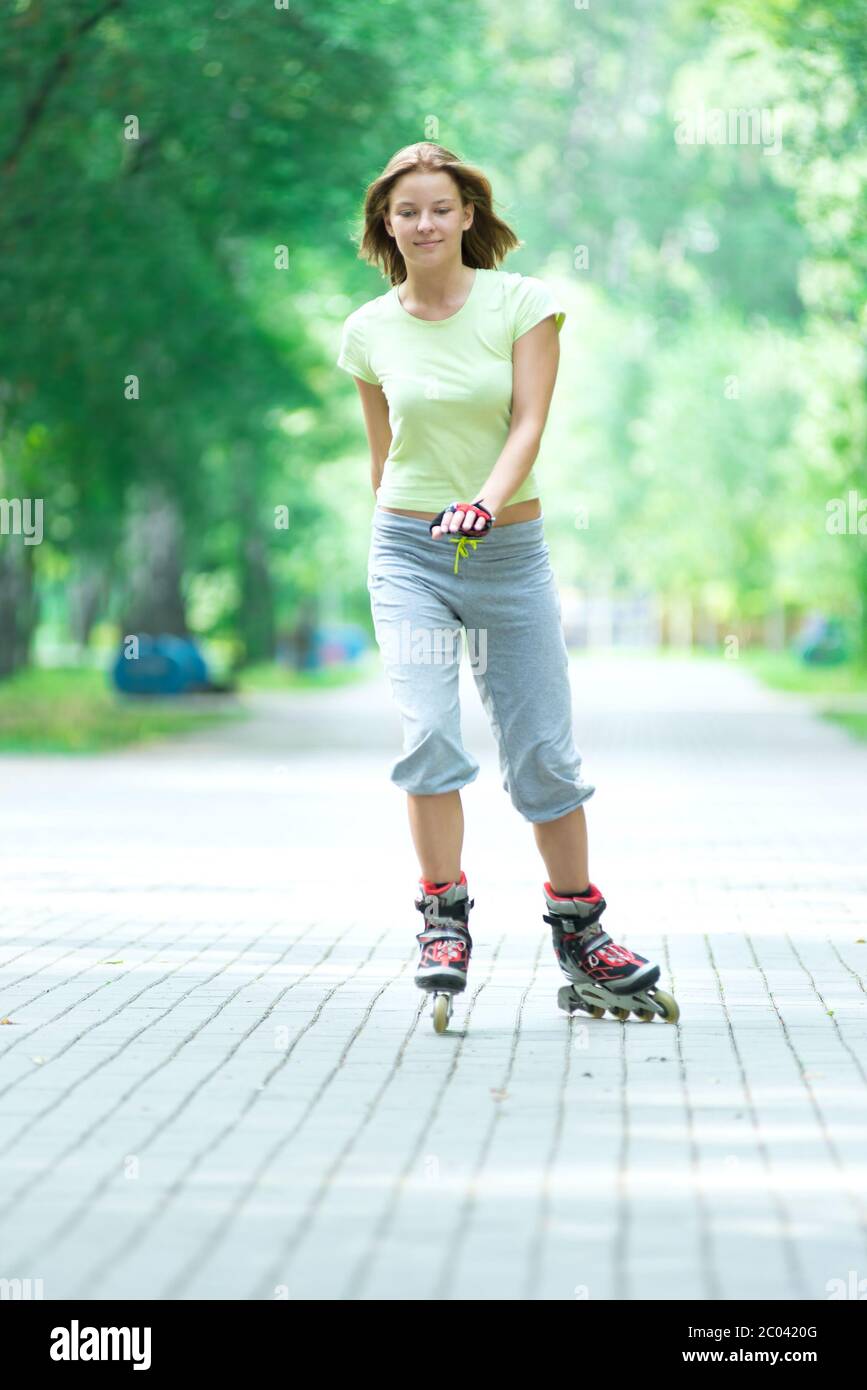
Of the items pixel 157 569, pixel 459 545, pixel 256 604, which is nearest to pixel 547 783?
pixel 459 545

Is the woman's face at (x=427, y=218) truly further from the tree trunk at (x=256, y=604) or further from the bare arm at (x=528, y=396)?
the tree trunk at (x=256, y=604)

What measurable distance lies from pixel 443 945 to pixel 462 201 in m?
1.94

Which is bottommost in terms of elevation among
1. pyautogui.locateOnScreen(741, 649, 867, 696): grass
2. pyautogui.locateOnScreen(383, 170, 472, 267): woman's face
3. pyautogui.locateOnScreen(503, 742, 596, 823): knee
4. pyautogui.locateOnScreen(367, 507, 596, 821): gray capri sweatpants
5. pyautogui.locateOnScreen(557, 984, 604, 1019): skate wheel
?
pyautogui.locateOnScreen(741, 649, 867, 696): grass

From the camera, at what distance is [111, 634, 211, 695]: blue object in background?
27.5 meters

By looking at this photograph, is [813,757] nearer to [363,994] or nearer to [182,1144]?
[363,994]

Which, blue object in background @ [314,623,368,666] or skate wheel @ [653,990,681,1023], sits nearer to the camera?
skate wheel @ [653,990,681,1023]

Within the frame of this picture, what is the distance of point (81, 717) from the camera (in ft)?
70.3

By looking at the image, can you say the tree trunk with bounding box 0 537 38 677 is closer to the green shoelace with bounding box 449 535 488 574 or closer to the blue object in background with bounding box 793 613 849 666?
the blue object in background with bounding box 793 613 849 666

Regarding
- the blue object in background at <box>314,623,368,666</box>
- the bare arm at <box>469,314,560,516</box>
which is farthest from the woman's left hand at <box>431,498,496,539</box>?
the blue object in background at <box>314,623,368,666</box>

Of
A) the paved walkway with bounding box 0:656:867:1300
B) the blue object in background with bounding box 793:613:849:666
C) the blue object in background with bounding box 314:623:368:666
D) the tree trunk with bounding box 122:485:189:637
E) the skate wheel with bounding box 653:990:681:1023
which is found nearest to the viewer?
the paved walkway with bounding box 0:656:867:1300

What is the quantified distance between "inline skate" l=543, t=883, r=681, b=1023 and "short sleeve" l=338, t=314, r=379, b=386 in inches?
57.3

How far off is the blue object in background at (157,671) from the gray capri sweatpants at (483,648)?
21.5 m

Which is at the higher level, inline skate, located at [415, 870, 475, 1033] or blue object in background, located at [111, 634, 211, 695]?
inline skate, located at [415, 870, 475, 1033]

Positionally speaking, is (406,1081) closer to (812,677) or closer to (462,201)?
(462,201)
